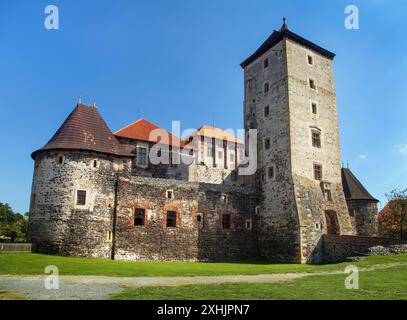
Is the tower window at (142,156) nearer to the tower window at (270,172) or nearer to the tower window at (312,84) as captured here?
the tower window at (270,172)

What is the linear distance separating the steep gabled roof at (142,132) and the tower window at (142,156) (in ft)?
3.52

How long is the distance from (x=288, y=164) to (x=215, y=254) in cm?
921

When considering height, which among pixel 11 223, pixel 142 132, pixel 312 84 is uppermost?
pixel 312 84

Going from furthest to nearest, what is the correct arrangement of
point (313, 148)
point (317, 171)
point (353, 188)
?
point (353, 188) → point (313, 148) → point (317, 171)

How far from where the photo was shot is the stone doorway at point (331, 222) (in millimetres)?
30156

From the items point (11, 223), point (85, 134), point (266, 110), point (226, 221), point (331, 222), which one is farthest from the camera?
point (11, 223)

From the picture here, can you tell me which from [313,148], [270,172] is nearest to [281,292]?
[270,172]

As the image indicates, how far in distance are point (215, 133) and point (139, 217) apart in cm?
2215

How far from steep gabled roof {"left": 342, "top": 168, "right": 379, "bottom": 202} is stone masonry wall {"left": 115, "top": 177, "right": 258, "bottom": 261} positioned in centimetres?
1192

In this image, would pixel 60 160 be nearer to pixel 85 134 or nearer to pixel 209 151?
pixel 85 134

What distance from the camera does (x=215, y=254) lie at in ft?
94.2

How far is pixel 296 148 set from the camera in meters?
29.7

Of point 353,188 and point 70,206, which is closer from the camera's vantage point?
point 70,206
